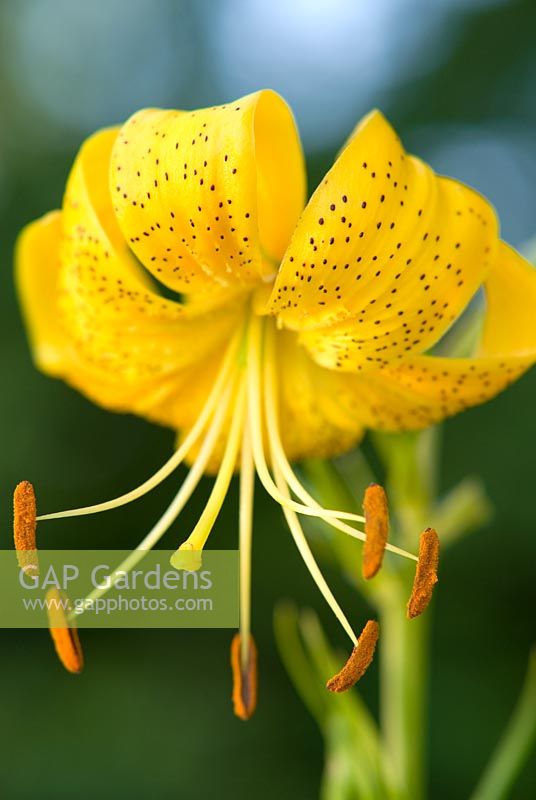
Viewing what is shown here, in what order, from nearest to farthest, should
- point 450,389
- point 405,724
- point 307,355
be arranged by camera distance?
point 450,389 < point 307,355 < point 405,724

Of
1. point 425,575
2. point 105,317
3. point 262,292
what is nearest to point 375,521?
point 425,575

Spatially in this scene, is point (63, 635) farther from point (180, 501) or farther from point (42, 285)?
point (42, 285)

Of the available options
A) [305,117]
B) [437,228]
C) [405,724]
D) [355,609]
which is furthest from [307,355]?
[305,117]

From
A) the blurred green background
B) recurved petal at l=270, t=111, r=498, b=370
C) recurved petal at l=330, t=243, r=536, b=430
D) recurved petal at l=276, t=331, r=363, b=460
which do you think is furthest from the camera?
the blurred green background

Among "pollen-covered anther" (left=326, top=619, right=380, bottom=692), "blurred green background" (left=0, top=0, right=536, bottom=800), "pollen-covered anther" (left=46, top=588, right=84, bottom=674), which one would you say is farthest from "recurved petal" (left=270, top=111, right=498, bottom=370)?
"blurred green background" (left=0, top=0, right=536, bottom=800)

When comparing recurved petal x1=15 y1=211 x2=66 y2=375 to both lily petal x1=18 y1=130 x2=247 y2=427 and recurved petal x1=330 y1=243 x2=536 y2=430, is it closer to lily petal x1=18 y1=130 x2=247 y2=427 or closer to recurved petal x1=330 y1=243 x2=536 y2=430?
lily petal x1=18 y1=130 x2=247 y2=427

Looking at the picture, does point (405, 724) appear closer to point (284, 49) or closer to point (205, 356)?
point (205, 356)
